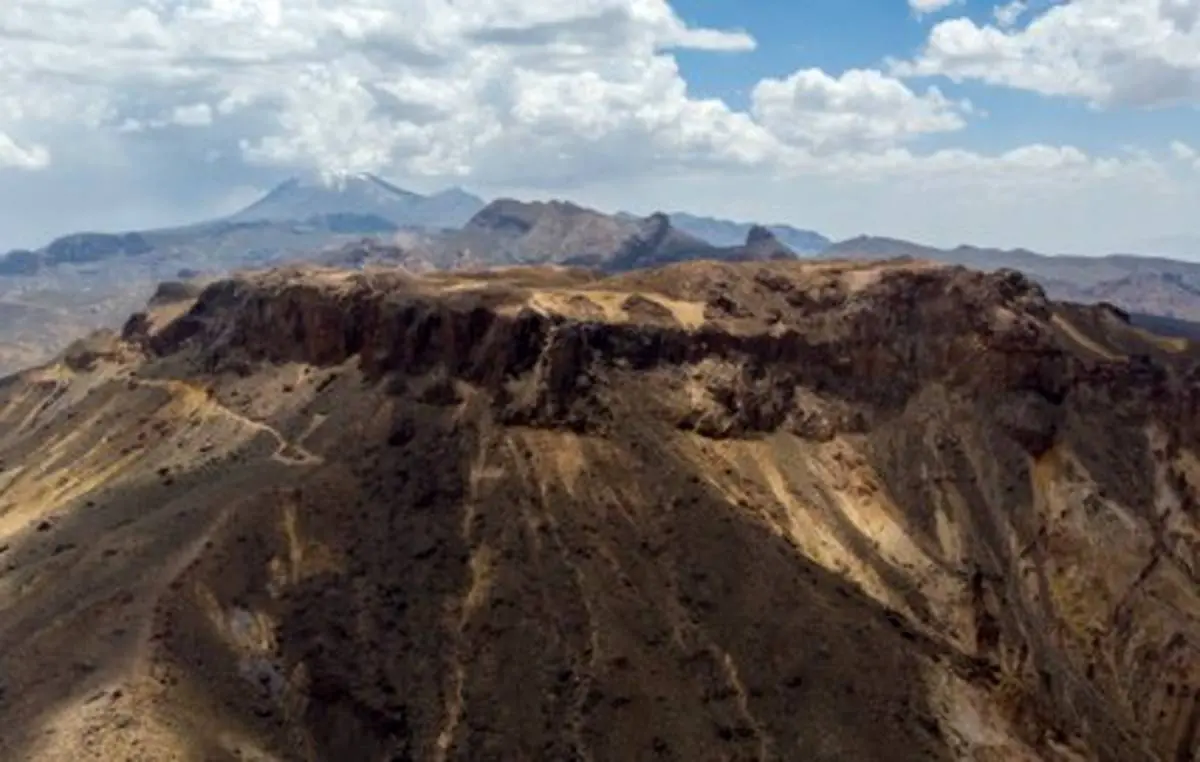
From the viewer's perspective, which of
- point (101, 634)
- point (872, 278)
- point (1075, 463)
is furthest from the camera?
point (872, 278)

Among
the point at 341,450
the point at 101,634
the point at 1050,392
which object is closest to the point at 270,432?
the point at 341,450

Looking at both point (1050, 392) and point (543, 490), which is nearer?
point (543, 490)

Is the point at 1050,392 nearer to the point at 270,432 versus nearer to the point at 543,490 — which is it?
the point at 543,490

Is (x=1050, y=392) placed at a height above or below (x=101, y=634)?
above

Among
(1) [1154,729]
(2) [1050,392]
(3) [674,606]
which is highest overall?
(2) [1050,392]

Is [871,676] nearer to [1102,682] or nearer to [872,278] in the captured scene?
[1102,682]

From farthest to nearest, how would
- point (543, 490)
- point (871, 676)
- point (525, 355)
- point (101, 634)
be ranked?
point (525, 355), point (543, 490), point (871, 676), point (101, 634)

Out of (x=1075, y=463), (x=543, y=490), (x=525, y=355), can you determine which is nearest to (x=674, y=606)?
(x=543, y=490)
